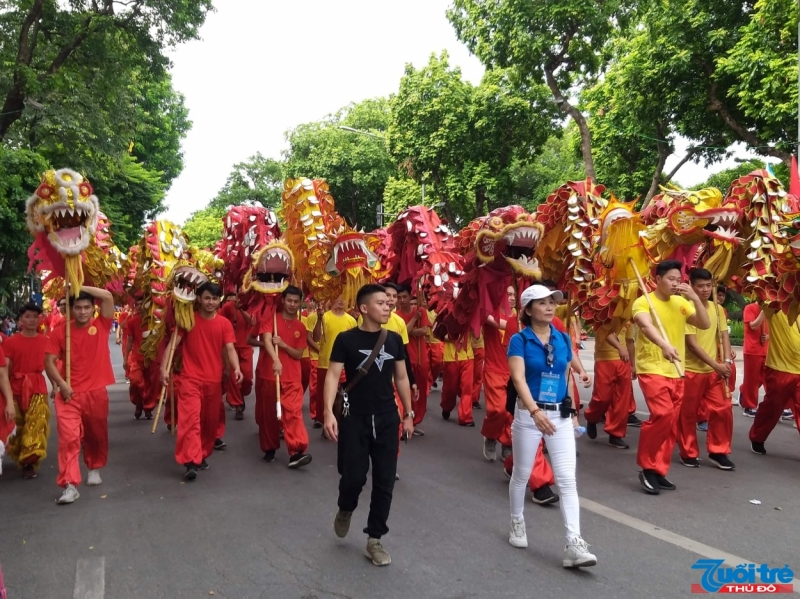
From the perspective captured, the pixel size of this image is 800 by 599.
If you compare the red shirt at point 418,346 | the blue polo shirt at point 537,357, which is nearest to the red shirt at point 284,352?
the red shirt at point 418,346

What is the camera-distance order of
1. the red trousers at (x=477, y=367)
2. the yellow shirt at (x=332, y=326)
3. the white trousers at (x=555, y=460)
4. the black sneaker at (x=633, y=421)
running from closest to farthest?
the white trousers at (x=555, y=460) < the yellow shirt at (x=332, y=326) < the black sneaker at (x=633, y=421) < the red trousers at (x=477, y=367)

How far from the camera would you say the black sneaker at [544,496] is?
4.72 metres

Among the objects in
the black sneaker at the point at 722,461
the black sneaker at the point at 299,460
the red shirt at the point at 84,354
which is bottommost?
the black sneaker at the point at 299,460

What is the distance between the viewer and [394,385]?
424 cm

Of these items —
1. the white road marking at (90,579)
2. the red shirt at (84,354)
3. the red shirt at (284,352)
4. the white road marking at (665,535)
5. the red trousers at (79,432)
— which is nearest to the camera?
the white road marking at (90,579)

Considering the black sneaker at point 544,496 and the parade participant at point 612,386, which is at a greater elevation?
the parade participant at point 612,386

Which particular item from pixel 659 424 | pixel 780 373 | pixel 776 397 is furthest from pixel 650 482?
pixel 780 373

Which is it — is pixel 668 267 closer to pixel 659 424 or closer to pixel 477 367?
pixel 659 424

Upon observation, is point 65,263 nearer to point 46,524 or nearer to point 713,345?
point 46,524

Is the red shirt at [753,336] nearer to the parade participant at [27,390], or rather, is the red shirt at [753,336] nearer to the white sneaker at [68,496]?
the white sneaker at [68,496]

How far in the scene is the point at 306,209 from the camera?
23.2ft

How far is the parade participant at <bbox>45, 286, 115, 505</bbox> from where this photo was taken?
5.12 m

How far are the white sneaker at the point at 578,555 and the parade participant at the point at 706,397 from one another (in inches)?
101

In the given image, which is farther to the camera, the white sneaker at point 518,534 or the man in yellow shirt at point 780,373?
the man in yellow shirt at point 780,373
